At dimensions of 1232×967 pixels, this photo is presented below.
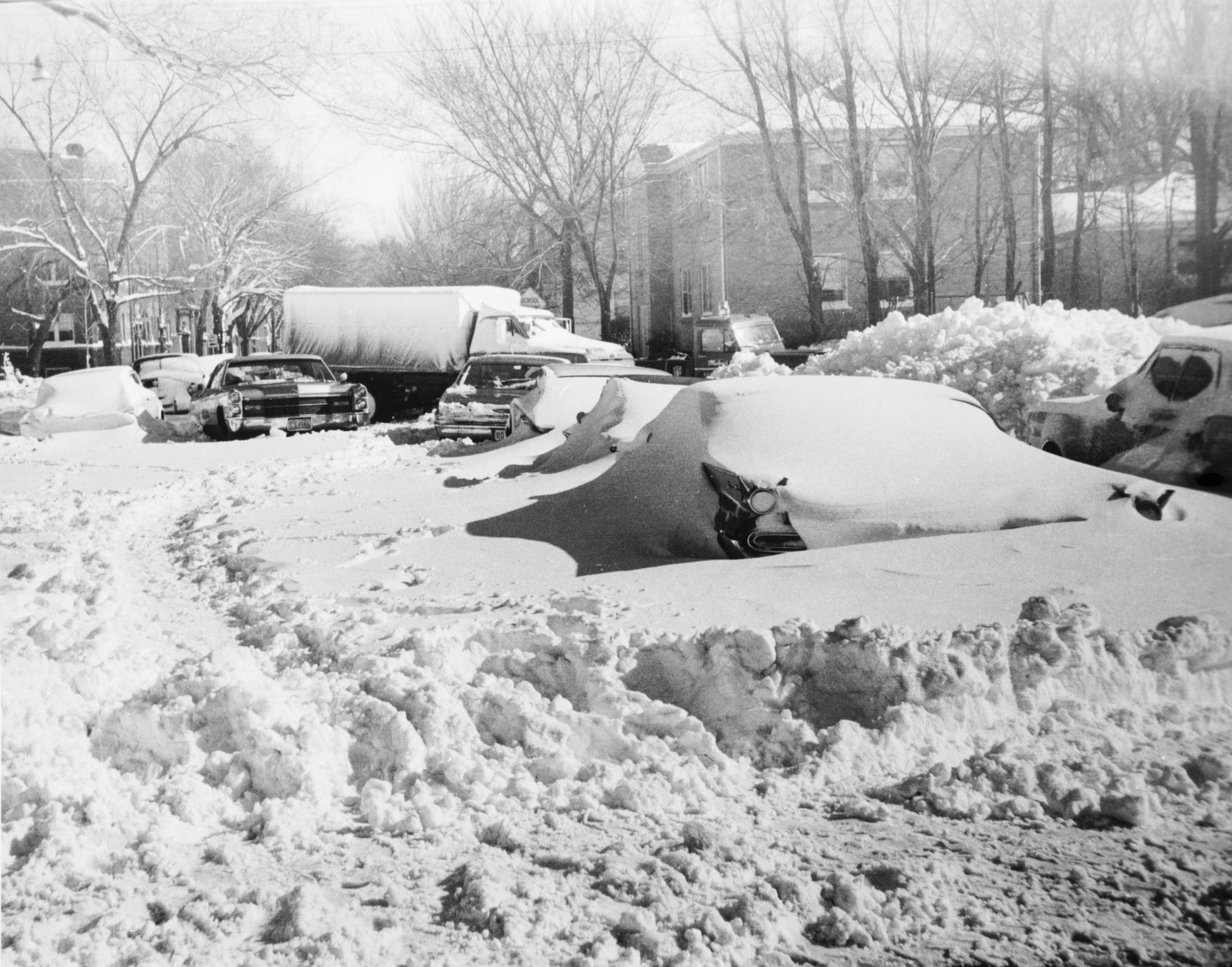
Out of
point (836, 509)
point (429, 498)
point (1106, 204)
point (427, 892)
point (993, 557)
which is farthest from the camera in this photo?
point (429, 498)

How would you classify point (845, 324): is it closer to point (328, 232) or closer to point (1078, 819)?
point (328, 232)

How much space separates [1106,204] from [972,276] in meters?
7.57

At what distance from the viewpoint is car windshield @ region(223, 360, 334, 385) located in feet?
56.4

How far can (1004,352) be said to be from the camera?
12.4m

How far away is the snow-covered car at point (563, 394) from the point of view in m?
13.1

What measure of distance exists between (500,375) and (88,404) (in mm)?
6341

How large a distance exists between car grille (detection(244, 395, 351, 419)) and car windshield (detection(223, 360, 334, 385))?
0.41 meters

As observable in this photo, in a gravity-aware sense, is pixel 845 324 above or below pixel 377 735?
above

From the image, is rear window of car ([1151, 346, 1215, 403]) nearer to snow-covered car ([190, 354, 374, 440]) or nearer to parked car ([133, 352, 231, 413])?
snow-covered car ([190, 354, 374, 440])

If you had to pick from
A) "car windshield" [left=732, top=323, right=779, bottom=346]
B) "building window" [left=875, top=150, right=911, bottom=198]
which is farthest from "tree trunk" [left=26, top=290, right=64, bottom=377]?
"building window" [left=875, top=150, right=911, bottom=198]

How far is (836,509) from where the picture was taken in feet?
20.1

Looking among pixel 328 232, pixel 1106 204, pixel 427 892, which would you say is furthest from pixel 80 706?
pixel 328 232

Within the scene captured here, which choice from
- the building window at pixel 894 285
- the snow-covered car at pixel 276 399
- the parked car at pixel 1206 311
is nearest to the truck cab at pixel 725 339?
the building window at pixel 894 285

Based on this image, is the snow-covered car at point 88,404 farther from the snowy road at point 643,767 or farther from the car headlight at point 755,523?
the car headlight at point 755,523
